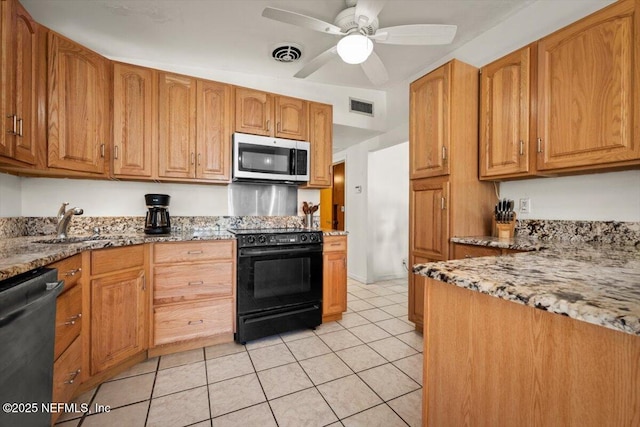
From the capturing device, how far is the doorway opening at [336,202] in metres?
4.96

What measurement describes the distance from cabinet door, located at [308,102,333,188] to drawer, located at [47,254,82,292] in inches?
78.7

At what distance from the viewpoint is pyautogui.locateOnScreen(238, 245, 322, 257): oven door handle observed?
224 cm

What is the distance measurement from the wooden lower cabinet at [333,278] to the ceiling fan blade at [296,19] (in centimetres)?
170

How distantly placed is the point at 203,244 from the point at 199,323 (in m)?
0.63

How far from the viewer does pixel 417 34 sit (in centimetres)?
187

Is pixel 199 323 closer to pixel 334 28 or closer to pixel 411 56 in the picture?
pixel 334 28

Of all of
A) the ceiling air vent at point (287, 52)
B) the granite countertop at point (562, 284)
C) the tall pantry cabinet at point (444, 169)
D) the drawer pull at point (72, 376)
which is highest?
the ceiling air vent at point (287, 52)

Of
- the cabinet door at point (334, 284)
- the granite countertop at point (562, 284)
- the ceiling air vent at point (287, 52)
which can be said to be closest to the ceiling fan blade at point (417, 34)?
the ceiling air vent at point (287, 52)

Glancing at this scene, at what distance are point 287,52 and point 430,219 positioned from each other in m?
2.11

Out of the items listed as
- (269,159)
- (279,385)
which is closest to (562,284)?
(279,385)

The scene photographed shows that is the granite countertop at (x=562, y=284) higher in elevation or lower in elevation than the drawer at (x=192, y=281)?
higher

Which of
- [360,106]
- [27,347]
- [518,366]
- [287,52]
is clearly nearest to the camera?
[518,366]

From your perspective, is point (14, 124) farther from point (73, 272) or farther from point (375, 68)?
point (375, 68)

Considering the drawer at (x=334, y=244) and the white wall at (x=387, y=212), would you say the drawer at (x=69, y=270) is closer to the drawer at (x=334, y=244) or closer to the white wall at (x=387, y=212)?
the drawer at (x=334, y=244)
